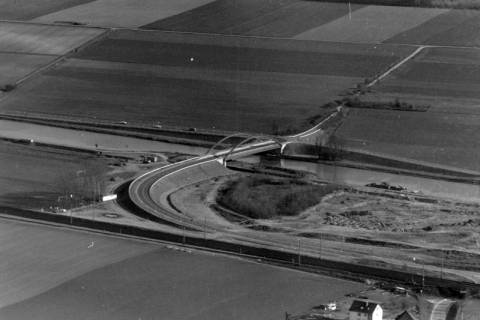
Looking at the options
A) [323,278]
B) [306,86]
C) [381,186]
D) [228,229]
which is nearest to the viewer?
[323,278]

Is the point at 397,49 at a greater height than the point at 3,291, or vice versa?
the point at 397,49

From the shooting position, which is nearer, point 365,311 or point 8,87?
point 365,311

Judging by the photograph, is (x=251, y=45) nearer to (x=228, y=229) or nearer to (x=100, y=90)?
(x=100, y=90)

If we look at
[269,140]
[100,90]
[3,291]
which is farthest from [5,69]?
[3,291]

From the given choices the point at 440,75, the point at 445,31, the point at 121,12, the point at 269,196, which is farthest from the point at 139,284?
the point at 121,12

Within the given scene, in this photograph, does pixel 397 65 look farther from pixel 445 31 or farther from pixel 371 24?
pixel 371 24

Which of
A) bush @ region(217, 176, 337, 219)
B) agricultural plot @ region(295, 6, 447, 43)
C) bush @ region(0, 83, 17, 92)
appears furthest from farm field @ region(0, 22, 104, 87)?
bush @ region(217, 176, 337, 219)
